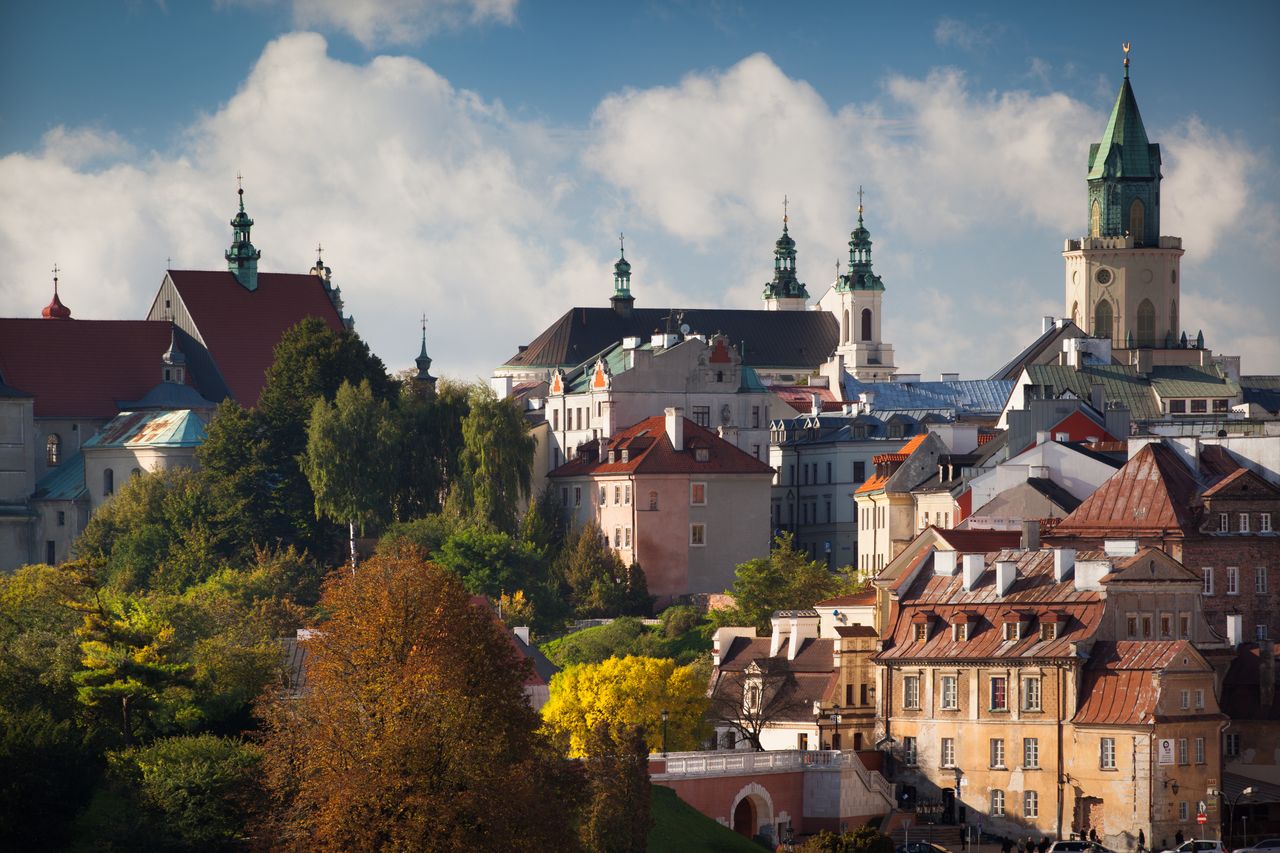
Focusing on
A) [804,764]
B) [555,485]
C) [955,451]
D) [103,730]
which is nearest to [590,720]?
[804,764]

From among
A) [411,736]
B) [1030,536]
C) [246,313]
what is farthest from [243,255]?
[411,736]

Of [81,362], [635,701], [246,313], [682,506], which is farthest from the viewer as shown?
[246,313]

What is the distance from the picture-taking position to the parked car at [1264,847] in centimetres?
9481

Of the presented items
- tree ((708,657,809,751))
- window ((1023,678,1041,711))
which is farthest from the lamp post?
window ((1023,678,1041,711))

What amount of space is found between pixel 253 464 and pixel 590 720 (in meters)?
50.8

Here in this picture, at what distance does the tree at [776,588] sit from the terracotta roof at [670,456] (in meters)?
14.7

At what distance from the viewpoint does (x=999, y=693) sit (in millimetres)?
103500

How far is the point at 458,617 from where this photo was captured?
85.9 m

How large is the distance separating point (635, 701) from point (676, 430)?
42.1 meters

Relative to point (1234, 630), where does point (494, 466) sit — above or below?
above

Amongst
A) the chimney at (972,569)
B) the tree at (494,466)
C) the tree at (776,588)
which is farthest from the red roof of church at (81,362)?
the chimney at (972,569)

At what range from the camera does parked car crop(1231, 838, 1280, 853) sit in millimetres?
94812

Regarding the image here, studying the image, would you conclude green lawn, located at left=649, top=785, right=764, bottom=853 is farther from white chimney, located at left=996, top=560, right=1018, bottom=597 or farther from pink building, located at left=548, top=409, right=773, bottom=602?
pink building, located at left=548, top=409, right=773, bottom=602

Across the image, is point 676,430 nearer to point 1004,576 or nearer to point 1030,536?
point 1030,536
